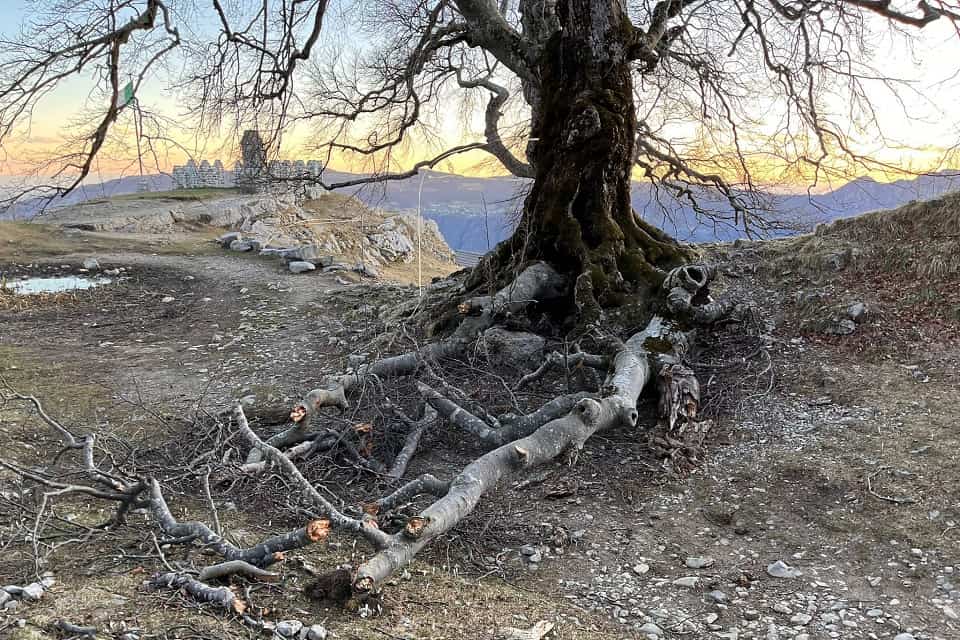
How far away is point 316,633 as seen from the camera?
251cm

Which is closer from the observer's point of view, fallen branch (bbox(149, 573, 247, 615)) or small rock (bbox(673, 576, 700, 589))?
fallen branch (bbox(149, 573, 247, 615))

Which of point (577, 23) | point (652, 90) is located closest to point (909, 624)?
point (577, 23)

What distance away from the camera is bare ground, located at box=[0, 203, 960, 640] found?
2.86 metres

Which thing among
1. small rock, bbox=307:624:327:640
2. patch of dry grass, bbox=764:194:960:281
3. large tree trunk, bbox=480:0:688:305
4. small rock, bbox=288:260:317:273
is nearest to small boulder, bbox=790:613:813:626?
small rock, bbox=307:624:327:640

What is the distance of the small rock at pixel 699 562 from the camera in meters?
3.35

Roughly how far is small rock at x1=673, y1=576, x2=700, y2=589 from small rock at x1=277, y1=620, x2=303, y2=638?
5.81 feet

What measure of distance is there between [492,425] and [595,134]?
321 centimetres

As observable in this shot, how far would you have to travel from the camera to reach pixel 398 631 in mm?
2668

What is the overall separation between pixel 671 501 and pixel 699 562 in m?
0.63

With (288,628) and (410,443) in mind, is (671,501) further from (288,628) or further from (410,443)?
(288,628)

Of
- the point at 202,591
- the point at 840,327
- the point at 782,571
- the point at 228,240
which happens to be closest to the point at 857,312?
the point at 840,327

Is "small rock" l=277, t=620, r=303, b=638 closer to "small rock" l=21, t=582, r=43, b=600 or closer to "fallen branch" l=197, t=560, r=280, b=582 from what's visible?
"fallen branch" l=197, t=560, r=280, b=582

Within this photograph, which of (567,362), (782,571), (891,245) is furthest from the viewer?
(891,245)

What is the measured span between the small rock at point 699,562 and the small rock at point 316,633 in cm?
184
